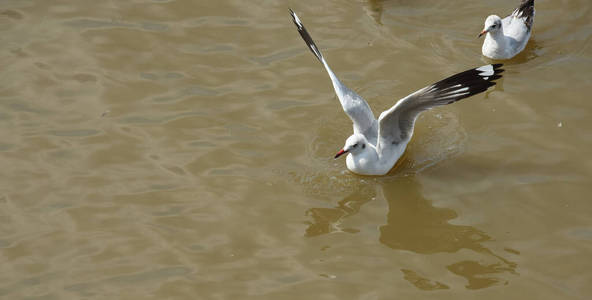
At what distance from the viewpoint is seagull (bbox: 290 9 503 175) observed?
21.7ft

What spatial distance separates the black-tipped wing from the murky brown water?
32 centimetres

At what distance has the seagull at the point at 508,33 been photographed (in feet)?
29.8

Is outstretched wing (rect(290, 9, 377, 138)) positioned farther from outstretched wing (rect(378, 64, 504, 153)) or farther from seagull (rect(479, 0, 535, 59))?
seagull (rect(479, 0, 535, 59))

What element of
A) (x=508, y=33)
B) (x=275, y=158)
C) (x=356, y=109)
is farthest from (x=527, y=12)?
(x=275, y=158)

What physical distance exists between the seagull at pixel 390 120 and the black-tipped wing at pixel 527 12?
9.83ft

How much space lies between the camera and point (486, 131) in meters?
7.88

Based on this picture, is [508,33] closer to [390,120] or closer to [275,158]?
[390,120]

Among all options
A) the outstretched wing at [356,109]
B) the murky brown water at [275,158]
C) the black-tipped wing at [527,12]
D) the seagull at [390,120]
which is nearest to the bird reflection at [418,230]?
the murky brown water at [275,158]

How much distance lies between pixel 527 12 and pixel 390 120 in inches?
135

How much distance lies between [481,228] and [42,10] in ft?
21.8

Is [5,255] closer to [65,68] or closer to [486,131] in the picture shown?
[65,68]

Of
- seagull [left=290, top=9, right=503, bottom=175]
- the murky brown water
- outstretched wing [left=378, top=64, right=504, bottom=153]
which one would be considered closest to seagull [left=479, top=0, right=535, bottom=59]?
the murky brown water

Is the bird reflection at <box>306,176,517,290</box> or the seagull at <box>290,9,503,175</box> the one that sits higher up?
the seagull at <box>290,9,503,175</box>

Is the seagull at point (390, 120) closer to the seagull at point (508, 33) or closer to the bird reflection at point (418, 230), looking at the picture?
the bird reflection at point (418, 230)
